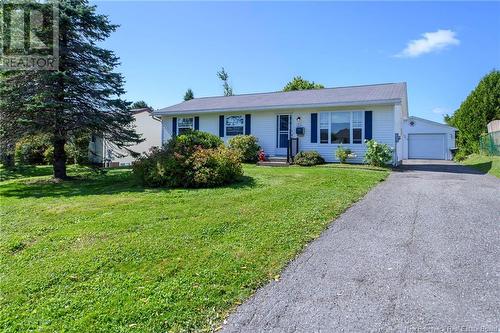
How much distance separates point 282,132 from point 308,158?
7.96 feet

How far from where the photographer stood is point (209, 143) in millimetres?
10180

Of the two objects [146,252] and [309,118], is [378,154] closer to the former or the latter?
[309,118]

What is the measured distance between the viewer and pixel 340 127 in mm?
15539

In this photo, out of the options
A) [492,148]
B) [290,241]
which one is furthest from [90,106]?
[492,148]

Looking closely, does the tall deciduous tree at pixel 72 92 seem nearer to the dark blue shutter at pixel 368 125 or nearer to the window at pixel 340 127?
the window at pixel 340 127

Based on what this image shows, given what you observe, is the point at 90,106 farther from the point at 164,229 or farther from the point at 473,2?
the point at 473,2

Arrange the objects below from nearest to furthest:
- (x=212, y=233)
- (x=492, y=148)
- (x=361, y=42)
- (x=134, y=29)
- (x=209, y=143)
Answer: (x=212, y=233) → (x=209, y=143) → (x=134, y=29) → (x=361, y=42) → (x=492, y=148)

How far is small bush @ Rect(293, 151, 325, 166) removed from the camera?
15000 mm

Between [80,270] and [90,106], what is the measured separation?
827 centimetres

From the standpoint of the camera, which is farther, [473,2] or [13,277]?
[473,2]

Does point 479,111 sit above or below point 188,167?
above

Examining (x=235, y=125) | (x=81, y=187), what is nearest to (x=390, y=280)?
(x=81, y=187)

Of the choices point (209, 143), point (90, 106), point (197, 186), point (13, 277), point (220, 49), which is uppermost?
point (220, 49)

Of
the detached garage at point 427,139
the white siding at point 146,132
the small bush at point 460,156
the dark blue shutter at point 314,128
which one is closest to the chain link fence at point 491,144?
the small bush at point 460,156
